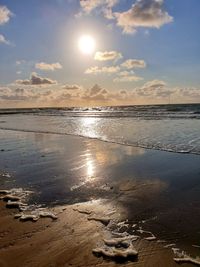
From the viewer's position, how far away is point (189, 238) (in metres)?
4.75

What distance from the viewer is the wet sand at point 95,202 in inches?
173

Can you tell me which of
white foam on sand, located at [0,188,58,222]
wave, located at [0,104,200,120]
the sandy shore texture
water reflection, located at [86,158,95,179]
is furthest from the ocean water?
the sandy shore texture

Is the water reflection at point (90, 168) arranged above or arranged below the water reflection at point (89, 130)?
above

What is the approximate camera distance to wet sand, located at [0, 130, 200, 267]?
4398mm

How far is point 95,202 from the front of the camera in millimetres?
6477

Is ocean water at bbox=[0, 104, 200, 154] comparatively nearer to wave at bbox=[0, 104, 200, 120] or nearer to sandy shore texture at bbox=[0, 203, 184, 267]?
wave at bbox=[0, 104, 200, 120]

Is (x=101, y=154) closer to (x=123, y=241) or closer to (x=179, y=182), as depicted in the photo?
(x=179, y=182)

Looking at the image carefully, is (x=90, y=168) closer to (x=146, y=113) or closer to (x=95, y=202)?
(x=95, y=202)

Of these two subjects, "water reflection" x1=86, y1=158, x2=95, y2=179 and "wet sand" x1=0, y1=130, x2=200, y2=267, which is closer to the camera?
"wet sand" x1=0, y1=130, x2=200, y2=267

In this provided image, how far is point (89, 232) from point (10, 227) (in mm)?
1359

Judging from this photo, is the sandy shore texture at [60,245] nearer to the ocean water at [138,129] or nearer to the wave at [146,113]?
the ocean water at [138,129]

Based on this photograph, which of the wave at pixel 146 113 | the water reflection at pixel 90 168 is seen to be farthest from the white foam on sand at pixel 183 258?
the wave at pixel 146 113

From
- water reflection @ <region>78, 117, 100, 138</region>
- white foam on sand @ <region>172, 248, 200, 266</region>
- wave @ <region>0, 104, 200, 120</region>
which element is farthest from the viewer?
wave @ <region>0, 104, 200, 120</region>

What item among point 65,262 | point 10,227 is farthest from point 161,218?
point 10,227
